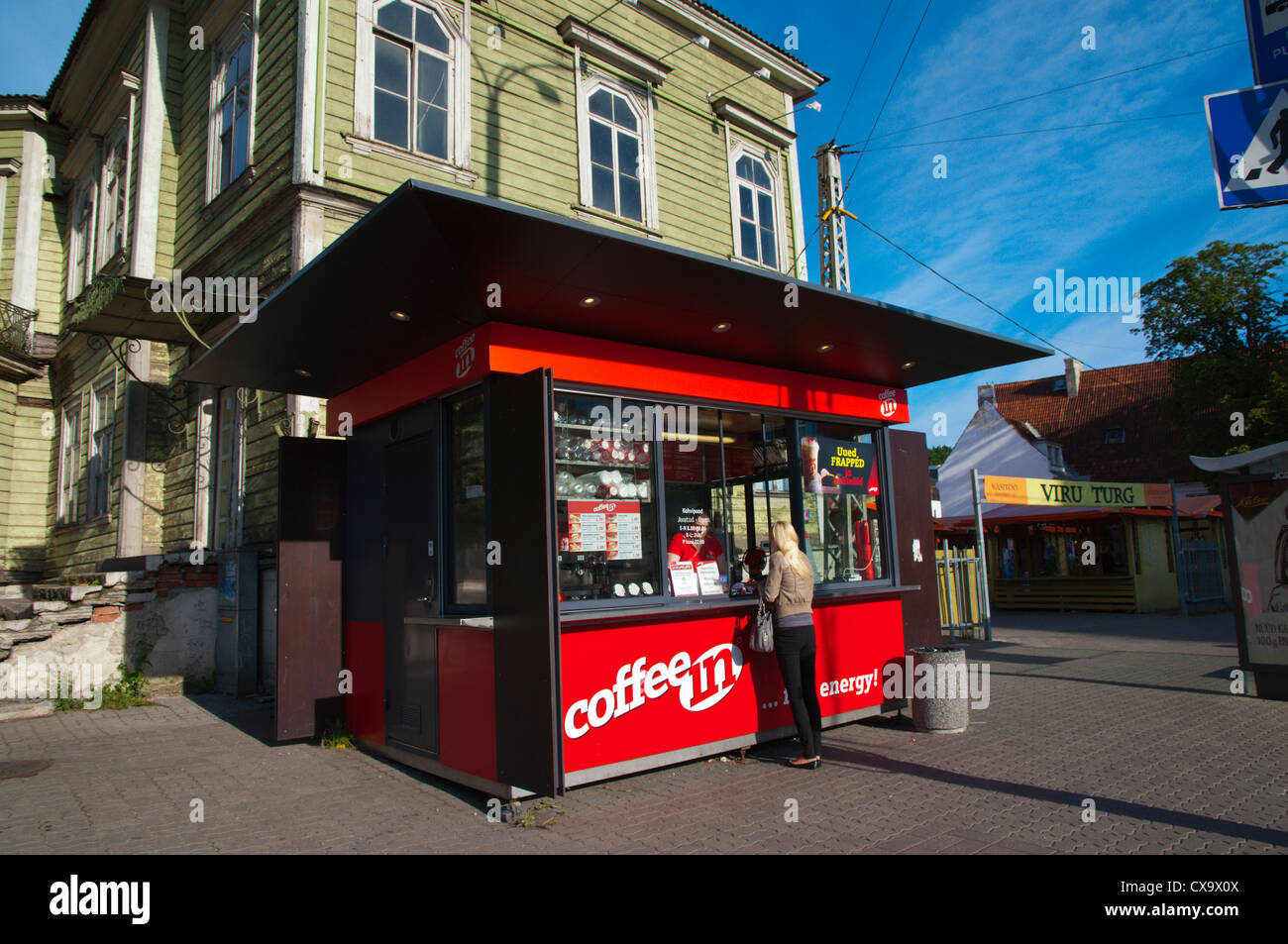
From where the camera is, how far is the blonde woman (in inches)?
248

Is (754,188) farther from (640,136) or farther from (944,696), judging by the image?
(944,696)

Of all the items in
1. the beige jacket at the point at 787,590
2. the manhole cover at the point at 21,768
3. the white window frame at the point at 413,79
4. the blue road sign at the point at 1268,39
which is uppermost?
the white window frame at the point at 413,79

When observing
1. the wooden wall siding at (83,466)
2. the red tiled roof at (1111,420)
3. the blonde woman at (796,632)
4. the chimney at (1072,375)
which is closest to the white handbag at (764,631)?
the blonde woman at (796,632)

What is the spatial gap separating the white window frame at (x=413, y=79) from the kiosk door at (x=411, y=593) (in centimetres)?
495

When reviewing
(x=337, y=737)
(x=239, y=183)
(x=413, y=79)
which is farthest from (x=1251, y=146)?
(x=239, y=183)

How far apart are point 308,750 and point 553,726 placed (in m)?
3.78

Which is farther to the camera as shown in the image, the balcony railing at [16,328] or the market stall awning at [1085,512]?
the market stall awning at [1085,512]

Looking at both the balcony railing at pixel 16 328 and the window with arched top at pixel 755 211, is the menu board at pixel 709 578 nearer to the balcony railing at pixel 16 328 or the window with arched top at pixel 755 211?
the window with arched top at pixel 755 211

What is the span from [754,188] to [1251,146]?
9932 mm

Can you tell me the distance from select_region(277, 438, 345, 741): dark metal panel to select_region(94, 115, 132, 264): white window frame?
874 cm

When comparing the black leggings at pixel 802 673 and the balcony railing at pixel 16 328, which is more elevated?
the balcony railing at pixel 16 328

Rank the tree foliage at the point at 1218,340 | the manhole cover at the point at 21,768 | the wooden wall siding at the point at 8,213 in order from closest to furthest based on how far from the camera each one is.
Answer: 1. the manhole cover at the point at 21,768
2. the wooden wall siding at the point at 8,213
3. the tree foliage at the point at 1218,340

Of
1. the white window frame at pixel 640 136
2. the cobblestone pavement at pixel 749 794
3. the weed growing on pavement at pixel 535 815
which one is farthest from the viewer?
the white window frame at pixel 640 136

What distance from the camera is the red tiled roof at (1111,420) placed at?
36.0 metres
